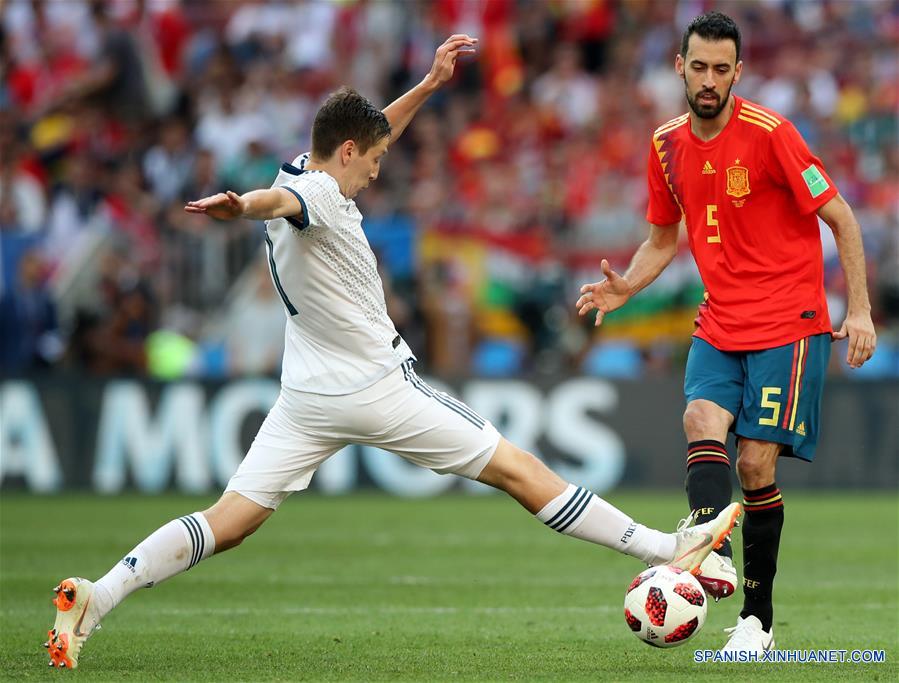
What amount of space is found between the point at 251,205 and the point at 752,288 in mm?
2467

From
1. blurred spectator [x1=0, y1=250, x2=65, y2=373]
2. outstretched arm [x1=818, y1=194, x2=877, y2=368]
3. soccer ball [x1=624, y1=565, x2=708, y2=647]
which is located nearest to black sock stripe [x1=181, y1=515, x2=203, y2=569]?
soccer ball [x1=624, y1=565, x2=708, y2=647]

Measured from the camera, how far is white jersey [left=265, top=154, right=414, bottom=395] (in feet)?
22.2

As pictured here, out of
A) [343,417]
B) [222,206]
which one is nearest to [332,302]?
[343,417]

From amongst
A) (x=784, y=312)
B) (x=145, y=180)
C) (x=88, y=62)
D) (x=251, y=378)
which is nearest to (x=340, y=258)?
(x=784, y=312)

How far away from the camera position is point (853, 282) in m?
7.00

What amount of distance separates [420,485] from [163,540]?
1013cm

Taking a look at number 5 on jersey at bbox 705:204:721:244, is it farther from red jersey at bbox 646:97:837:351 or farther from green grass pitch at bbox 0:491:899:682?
green grass pitch at bbox 0:491:899:682

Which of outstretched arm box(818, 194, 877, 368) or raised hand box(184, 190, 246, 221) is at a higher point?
raised hand box(184, 190, 246, 221)

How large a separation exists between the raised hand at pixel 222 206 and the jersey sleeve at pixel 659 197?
7.75ft

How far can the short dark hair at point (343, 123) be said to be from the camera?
6793mm

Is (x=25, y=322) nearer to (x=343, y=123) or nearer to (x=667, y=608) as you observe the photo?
(x=343, y=123)

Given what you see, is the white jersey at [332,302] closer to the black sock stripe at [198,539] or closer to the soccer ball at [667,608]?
the black sock stripe at [198,539]

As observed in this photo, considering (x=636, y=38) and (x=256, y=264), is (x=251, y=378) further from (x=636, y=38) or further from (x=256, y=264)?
(x=636, y=38)

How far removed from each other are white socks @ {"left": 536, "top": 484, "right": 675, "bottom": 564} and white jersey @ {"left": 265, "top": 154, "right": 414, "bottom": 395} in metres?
0.96
